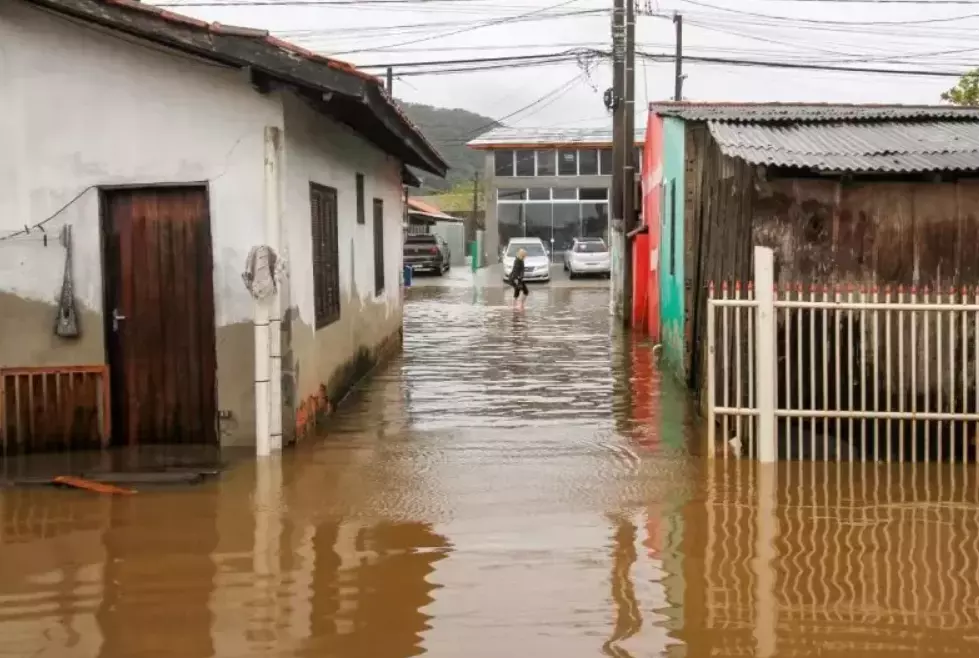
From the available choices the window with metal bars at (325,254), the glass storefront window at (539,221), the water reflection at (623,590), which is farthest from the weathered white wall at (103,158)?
the glass storefront window at (539,221)

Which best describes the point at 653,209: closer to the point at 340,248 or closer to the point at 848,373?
the point at 340,248

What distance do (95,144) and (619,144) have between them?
1388cm

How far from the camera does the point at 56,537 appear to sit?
21.9 feet

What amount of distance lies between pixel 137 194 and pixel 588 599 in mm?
5598

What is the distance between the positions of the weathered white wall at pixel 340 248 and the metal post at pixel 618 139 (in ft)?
18.8

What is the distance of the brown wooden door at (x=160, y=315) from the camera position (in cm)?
909

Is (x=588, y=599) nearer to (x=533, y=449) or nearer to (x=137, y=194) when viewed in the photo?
(x=533, y=449)

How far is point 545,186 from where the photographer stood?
47.1m

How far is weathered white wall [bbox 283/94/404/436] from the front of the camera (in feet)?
30.9

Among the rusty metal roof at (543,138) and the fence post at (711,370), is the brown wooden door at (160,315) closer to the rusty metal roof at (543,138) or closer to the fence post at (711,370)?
the fence post at (711,370)

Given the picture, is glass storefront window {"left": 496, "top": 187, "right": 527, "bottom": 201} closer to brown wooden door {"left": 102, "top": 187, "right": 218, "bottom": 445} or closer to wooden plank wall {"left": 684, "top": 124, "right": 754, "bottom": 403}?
wooden plank wall {"left": 684, "top": 124, "right": 754, "bottom": 403}

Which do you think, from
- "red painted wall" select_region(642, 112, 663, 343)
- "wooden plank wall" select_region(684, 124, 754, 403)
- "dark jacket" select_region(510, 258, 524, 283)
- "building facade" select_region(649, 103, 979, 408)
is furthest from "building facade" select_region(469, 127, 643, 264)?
"building facade" select_region(649, 103, 979, 408)

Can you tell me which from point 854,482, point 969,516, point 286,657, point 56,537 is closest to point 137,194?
point 56,537

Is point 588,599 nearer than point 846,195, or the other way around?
point 588,599
